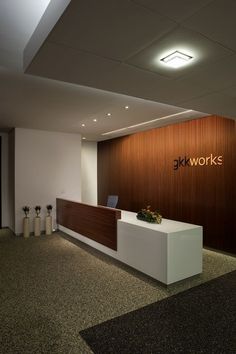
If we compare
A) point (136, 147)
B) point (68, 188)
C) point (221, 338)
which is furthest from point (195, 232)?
point (68, 188)

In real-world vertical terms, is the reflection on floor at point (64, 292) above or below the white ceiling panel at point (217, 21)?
below

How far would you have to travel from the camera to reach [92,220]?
5336 millimetres

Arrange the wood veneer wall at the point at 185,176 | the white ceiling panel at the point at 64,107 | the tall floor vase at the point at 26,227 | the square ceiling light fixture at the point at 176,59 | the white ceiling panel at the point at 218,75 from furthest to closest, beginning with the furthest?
the tall floor vase at the point at 26,227 < the wood veneer wall at the point at 185,176 < the white ceiling panel at the point at 64,107 < the white ceiling panel at the point at 218,75 < the square ceiling light fixture at the point at 176,59

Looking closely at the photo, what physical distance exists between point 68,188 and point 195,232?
461 cm

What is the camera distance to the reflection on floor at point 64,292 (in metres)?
2.52

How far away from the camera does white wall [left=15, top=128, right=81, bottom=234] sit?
668cm

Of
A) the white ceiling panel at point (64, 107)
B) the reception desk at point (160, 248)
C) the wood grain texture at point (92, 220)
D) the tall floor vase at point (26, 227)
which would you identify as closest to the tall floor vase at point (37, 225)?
the tall floor vase at point (26, 227)

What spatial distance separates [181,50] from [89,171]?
7.45 meters

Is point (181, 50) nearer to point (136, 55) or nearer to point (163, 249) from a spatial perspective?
point (136, 55)

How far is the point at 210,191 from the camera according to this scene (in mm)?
5453

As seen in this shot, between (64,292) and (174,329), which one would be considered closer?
(174,329)

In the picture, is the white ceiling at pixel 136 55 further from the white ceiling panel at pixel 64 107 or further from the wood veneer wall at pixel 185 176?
the wood veneer wall at pixel 185 176

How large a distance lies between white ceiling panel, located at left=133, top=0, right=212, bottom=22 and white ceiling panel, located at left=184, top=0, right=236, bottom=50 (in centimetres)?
5

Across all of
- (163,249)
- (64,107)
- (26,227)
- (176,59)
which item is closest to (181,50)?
(176,59)
